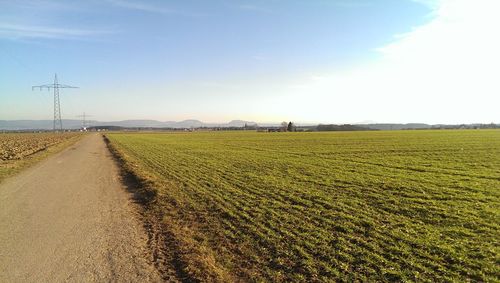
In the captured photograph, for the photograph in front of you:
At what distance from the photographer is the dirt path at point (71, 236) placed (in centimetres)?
688

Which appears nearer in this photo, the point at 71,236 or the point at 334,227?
the point at 71,236

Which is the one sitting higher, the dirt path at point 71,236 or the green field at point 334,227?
the green field at point 334,227

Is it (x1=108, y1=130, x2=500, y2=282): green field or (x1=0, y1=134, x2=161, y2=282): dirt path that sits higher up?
(x1=108, y1=130, x2=500, y2=282): green field

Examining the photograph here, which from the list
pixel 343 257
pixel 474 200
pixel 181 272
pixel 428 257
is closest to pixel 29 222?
pixel 181 272

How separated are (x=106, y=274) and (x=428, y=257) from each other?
20.3 ft

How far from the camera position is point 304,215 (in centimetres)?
1090

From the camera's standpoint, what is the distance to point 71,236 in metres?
9.23

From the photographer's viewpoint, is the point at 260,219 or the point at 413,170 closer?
the point at 260,219

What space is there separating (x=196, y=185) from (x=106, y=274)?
10.0 meters

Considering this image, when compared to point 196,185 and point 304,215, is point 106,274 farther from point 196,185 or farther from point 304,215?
point 196,185

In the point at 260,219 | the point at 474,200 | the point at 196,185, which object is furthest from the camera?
the point at 196,185

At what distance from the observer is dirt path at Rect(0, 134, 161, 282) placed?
6.88 m

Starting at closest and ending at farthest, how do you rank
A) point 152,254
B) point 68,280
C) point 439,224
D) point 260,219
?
1. point 68,280
2. point 152,254
3. point 439,224
4. point 260,219

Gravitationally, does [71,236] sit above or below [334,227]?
below
